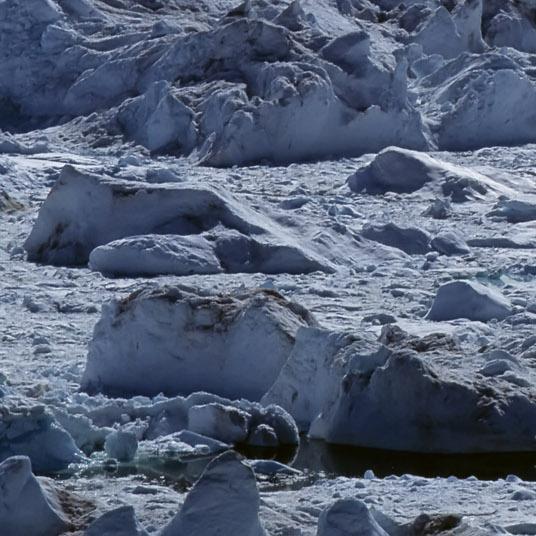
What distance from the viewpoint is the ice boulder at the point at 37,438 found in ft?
22.4

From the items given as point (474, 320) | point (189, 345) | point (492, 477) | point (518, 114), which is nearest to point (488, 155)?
point (518, 114)

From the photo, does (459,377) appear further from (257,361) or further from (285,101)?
(285,101)

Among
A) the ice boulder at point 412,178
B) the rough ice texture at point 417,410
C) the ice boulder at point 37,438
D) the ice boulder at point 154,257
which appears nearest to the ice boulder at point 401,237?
the ice boulder at point 154,257

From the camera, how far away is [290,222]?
1198 cm

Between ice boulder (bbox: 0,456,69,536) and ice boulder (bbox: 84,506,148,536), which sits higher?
ice boulder (bbox: 84,506,148,536)

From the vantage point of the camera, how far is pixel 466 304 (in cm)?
960

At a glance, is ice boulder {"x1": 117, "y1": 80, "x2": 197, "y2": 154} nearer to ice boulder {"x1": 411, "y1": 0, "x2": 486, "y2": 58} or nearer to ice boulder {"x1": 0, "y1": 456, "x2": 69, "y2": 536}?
ice boulder {"x1": 411, "y1": 0, "x2": 486, "y2": 58}

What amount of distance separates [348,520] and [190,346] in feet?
11.7

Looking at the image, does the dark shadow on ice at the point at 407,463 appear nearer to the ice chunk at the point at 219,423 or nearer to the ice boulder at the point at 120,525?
the ice chunk at the point at 219,423

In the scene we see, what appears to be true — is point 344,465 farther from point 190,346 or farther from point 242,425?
point 190,346

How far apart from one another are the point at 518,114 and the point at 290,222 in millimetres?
5806

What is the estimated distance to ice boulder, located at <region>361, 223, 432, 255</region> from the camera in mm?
11977

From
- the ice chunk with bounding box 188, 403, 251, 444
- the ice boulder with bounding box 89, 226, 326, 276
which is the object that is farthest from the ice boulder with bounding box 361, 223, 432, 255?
the ice chunk with bounding box 188, 403, 251, 444

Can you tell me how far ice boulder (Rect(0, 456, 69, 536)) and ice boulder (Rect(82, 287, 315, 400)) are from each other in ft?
9.53
